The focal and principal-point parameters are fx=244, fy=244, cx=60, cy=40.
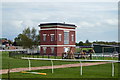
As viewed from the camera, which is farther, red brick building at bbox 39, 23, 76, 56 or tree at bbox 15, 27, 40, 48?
tree at bbox 15, 27, 40, 48

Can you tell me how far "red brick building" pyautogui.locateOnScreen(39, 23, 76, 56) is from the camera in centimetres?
4759

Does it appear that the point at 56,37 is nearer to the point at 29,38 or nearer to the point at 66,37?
the point at 66,37

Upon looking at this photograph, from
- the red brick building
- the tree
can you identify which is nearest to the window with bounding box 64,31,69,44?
the red brick building

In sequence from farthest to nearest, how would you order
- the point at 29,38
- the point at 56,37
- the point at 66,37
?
the point at 29,38, the point at 66,37, the point at 56,37

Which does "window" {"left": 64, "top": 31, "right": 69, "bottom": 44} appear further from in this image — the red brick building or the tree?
the tree

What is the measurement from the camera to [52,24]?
1866 inches

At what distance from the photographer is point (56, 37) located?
47.5 m

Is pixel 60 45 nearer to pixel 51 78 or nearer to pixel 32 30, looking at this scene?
pixel 32 30

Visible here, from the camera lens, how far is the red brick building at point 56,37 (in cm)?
4759

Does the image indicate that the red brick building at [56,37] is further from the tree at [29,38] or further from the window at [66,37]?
the tree at [29,38]

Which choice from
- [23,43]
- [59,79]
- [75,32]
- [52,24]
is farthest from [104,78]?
[23,43]

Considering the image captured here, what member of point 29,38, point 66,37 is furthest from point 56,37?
point 29,38

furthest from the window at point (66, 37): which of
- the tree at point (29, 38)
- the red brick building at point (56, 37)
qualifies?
the tree at point (29, 38)

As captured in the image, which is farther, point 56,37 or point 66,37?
point 66,37
